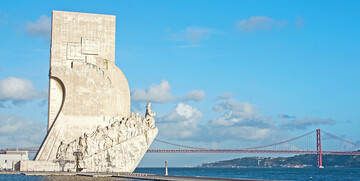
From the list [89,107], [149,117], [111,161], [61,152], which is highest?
[89,107]

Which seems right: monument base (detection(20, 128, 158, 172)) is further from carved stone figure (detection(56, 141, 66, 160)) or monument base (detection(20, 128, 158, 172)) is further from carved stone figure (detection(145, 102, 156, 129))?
carved stone figure (detection(56, 141, 66, 160))

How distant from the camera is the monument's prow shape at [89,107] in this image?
24.4 metres

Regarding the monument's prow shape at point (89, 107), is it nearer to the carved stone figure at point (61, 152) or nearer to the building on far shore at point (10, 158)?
the carved stone figure at point (61, 152)

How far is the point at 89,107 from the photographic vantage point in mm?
25328

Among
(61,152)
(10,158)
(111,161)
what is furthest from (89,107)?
(10,158)

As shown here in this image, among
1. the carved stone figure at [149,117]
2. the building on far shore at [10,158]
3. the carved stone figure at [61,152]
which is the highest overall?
the carved stone figure at [149,117]

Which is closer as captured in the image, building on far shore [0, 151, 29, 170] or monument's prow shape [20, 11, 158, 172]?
monument's prow shape [20, 11, 158, 172]

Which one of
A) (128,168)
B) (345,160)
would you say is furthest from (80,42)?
(345,160)

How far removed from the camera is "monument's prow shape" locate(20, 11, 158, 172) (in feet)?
79.9

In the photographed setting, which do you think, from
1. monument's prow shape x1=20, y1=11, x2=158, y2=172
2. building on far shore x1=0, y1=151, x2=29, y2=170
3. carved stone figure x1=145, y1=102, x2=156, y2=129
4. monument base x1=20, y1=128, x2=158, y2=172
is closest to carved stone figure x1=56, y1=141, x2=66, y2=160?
monument's prow shape x1=20, y1=11, x2=158, y2=172

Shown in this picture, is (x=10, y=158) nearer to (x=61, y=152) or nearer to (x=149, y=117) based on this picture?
(x=61, y=152)

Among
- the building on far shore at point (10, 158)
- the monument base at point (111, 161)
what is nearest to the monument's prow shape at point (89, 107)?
the monument base at point (111, 161)

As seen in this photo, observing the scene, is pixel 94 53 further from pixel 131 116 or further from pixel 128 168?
pixel 128 168

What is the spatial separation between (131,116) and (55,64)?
3.98 metres
